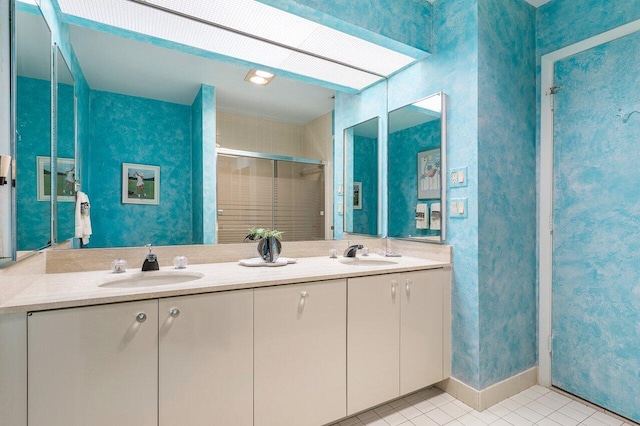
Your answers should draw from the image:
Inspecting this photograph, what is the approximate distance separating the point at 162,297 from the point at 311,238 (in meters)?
1.21

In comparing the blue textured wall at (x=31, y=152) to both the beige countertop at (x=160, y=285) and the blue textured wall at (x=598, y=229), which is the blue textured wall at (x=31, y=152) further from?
the blue textured wall at (x=598, y=229)

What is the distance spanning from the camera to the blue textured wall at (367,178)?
2.53m

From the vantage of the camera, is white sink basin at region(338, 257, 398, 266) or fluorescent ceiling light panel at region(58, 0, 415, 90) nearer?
fluorescent ceiling light panel at region(58, 0, 415, 90)

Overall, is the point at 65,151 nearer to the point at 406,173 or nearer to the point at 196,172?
the point at 196,172

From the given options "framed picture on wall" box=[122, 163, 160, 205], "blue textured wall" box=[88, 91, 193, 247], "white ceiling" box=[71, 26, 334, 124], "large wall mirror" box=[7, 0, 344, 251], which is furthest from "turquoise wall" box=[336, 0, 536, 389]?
"framed picture on wall" box=[122, 163, 160, 205]

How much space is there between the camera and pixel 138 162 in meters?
1.71

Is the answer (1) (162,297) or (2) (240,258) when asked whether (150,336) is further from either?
(2) (240,258)

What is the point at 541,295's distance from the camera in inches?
84.2

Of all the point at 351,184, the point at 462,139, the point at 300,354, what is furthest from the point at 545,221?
the point at 300,354

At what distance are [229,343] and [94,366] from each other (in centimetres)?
47

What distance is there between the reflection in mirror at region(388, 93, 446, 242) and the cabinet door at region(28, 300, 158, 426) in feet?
5.65

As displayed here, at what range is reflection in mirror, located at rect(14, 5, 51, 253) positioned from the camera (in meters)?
1.14

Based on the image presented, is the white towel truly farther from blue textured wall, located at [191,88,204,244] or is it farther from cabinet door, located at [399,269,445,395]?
cabinet door, located at [399,269,445,395]

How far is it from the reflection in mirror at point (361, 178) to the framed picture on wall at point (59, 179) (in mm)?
1693
